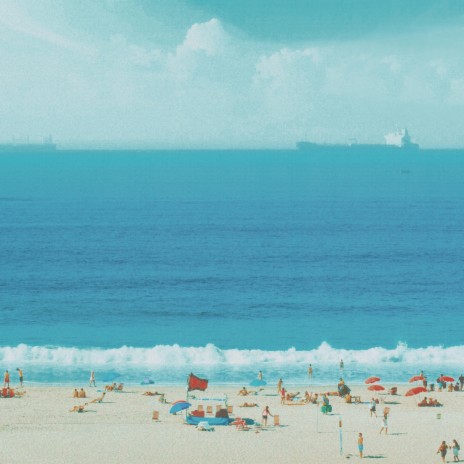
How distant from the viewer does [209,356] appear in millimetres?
54094

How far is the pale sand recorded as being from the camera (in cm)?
3359

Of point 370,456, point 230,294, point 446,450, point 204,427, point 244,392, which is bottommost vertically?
point 370,456

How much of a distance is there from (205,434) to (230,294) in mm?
34333

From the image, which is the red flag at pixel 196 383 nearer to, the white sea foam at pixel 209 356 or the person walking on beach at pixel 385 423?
the person walking on beach at pixel 385 423

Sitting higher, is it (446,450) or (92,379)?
(92,379)

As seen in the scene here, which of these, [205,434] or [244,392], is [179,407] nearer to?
[205,434]

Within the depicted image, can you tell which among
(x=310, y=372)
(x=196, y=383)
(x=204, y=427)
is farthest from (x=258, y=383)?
(x=204, y=427)

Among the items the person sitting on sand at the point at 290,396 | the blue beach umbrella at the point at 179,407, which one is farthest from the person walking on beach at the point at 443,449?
the blue beach umbrella at the point at 179,407

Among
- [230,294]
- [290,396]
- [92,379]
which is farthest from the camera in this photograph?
[230,294]

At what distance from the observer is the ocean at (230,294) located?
53594 millimetres

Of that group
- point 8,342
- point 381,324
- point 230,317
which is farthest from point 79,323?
point 381,324

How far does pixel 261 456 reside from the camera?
110 feet

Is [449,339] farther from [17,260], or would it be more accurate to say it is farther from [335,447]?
[17,260]

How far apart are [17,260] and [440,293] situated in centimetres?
5019
